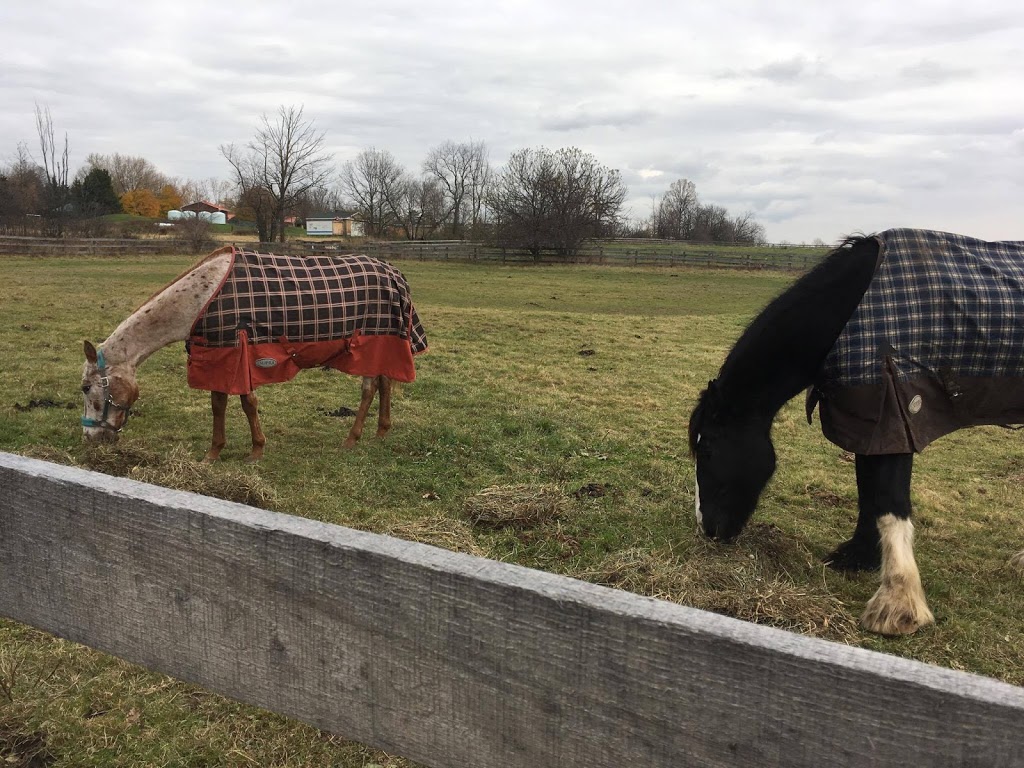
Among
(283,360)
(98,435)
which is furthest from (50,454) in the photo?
(283,360)

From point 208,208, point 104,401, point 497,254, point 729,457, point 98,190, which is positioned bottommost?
point 104,401

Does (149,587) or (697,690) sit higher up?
(697,690)

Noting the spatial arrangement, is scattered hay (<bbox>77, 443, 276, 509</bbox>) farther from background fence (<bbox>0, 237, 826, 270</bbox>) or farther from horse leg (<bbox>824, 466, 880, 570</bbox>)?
background fence (<bbox>0, 237, 826, 270</bbox>)

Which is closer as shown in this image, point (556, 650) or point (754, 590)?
point (556, 650)

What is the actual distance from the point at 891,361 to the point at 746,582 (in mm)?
1382

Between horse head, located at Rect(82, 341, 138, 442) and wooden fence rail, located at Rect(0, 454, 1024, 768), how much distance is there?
4522mm

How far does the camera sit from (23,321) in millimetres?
12180

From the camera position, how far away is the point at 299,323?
6.11 metres

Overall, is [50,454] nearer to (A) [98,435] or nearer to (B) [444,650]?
(A) [98,435]

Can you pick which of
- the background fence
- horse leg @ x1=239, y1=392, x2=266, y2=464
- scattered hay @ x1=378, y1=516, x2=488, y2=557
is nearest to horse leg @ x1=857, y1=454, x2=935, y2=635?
scattered hay @ x1=378, y1=516, x2=488, y2=557

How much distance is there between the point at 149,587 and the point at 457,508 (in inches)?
143

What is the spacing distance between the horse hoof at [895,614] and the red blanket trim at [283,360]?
4379 mm

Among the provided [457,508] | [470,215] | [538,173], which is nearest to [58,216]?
[538,173]

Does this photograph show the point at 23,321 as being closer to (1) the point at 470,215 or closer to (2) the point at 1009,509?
(2) the point at 1009,509
